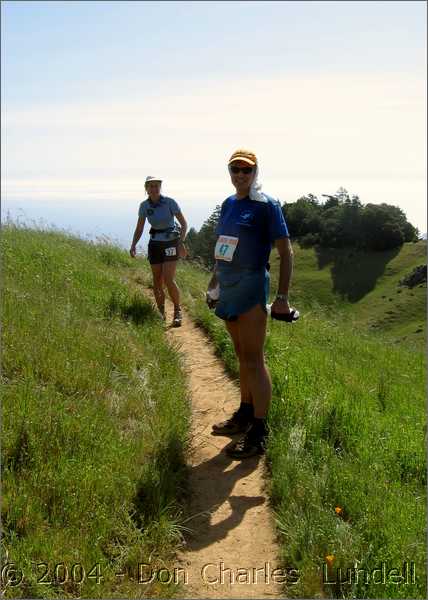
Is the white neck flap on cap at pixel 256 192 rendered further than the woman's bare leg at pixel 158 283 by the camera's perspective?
No

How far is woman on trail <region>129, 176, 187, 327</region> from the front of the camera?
8.36 metres

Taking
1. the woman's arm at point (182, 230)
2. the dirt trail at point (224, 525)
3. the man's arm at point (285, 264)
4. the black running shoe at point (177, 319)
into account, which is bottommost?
the dirt trail at point (224, 525)

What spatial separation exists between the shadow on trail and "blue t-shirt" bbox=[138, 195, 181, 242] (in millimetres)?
4448

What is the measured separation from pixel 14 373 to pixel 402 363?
23.8 feet

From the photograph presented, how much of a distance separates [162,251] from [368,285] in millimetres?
Result: 82134

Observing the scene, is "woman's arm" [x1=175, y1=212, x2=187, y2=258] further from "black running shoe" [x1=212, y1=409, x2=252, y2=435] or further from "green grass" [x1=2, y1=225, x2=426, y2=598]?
"black running shoe" [x1=212, y1=409, x2=252, y2=435]

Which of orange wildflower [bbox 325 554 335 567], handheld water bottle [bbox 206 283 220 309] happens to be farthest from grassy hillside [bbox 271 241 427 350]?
orange wildflower [bbox 325 554 335 567]

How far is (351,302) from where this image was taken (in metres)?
82.5

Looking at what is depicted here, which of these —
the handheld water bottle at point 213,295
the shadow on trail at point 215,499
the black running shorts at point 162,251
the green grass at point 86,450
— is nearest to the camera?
the green grass at point 86,450

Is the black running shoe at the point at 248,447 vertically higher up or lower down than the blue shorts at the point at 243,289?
lower down

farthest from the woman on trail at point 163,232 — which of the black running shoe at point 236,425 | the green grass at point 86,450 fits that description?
the black running shoe at point 236,425

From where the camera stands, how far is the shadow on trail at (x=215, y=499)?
3678 mm

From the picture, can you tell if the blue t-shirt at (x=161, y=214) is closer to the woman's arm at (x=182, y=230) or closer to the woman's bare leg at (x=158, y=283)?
the woman's arm at (x=182, y=230)

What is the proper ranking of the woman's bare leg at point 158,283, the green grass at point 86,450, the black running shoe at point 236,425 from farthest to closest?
the woman's bare leg at point 158,283
the black running shoe at point 236,425
the green grass at point 86,450
